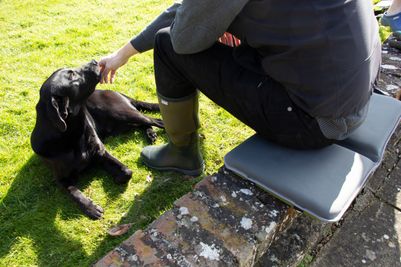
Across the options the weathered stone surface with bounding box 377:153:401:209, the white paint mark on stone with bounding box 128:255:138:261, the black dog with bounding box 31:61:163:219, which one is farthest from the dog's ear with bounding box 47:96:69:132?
the weathered stone surface with bounding box 377:153:401:209

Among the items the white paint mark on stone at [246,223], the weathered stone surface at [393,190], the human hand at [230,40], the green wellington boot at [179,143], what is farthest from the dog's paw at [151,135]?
the weathered stone surface at [393,190]

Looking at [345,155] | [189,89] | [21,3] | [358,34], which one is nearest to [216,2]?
[358,34]

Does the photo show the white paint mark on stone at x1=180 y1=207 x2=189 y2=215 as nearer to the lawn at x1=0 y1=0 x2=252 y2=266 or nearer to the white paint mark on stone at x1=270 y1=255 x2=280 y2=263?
the white paint mark on stone at x1=270 y1=255 x2=280 y2=263

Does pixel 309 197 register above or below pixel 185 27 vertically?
below

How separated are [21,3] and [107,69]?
4034 mm

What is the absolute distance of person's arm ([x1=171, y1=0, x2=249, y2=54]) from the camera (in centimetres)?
150

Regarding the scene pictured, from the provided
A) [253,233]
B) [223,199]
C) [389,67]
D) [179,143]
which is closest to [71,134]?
[179,143]

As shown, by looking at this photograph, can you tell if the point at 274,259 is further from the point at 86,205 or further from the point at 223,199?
the point at 86,205

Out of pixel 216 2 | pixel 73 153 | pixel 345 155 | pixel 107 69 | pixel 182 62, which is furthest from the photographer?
pixel 73 153

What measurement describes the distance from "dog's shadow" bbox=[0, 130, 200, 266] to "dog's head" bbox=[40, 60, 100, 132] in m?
0.49

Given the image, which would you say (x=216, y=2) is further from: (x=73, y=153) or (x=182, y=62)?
(x=73, y=153)

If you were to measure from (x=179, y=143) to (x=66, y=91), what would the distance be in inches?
35.1

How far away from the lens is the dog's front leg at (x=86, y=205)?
96.4 inches

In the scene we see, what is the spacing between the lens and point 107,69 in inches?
101
